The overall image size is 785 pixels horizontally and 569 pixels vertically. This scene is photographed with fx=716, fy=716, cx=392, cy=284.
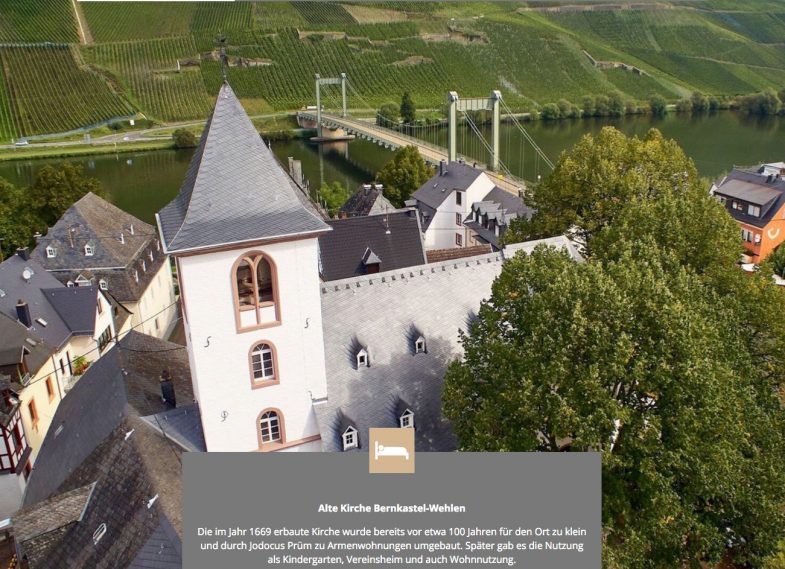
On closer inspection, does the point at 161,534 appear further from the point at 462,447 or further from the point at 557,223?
the point at 557,223

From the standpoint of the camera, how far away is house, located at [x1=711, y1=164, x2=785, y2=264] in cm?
5812

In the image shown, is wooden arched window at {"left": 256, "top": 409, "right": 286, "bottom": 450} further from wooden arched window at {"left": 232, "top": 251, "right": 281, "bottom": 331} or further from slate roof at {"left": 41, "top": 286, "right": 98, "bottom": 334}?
slate roof at {"left": 41, "top": 286, "right": 98, "bottom": 334}

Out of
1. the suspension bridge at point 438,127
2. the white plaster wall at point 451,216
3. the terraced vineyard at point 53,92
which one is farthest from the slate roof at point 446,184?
the terraced vineyard at point 53,92

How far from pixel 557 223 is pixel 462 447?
18768 millimetres

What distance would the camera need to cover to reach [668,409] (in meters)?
18.6

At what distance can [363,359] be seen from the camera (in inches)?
933

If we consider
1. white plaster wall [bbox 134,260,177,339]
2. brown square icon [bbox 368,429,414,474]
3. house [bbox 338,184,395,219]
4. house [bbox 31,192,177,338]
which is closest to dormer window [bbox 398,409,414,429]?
brown square icon [bbox 368,429,414,474]

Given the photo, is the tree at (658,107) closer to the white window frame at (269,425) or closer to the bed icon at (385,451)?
the white window frame at (269,425)

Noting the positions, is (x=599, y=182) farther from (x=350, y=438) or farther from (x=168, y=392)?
(x=168, y=392)

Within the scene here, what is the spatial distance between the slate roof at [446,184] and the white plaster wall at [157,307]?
23.7 metres

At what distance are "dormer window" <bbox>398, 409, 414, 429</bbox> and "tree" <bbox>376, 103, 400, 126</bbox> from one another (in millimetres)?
116071

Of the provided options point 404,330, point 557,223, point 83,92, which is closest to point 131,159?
point 83,92

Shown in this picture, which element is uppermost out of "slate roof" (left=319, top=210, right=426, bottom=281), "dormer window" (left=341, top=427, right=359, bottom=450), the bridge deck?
"dormer window" (left=341, top=427, right=359, bottom=450)

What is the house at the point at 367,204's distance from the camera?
2263 inches
